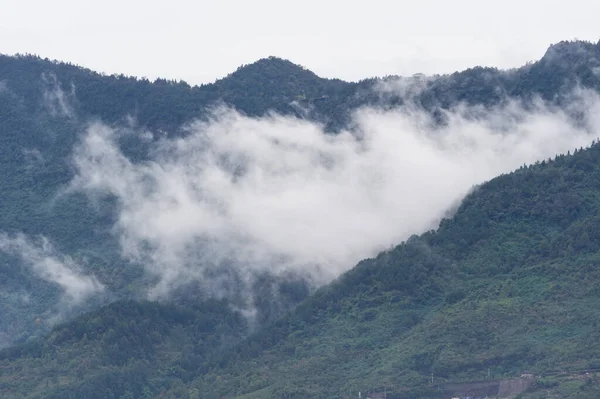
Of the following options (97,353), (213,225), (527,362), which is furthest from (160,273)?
(527,362)

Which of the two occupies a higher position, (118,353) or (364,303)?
(118,353)

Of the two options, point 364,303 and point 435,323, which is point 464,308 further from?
point 364,303

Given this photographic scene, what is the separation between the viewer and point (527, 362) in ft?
369

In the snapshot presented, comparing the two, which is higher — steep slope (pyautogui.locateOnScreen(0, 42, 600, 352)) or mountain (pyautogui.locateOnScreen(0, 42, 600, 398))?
steep slope (pyautogui.locateOnScreen(0, 42, 600, 352))

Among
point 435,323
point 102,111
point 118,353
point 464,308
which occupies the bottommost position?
point 435,323

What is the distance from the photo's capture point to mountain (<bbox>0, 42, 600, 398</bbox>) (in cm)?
11606

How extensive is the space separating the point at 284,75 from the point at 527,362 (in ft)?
204

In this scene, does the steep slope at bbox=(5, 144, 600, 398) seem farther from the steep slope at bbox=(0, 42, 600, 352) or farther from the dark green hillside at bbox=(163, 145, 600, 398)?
the steep slope at bbox=(0, 42, 600, 352)

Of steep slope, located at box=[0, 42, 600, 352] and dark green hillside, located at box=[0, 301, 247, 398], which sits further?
steep slope, located at box=[0, 42, 600, 352]

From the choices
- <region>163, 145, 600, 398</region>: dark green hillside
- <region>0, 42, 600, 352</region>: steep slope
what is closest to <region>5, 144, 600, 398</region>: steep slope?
<region>163, 145, 600, 398</region>: dark green hillside

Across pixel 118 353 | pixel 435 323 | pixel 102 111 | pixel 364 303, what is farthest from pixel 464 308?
pixel 102 111

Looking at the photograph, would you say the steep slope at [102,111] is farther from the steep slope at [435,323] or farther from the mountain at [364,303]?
the steep slope at [435,323]

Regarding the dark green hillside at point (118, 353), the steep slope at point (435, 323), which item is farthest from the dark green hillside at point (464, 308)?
the dark green hillside at point (118, 353)

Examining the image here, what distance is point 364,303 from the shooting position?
414 ft
